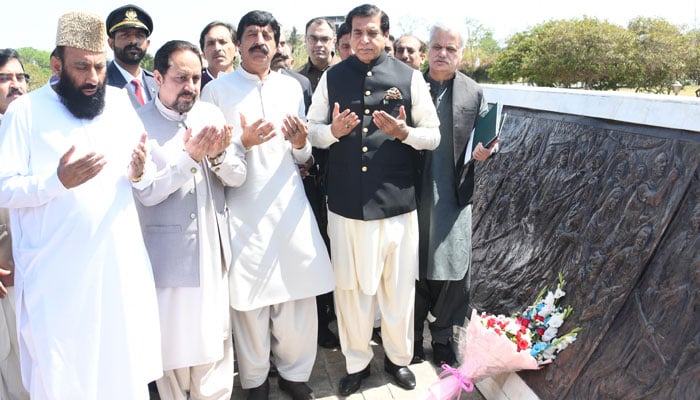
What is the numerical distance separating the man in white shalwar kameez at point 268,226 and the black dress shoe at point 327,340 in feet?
2.42

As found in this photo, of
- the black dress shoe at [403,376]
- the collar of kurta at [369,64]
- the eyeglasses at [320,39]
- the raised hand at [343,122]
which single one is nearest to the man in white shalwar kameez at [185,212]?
the raised hand at [343,122]

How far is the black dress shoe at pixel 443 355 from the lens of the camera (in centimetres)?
380

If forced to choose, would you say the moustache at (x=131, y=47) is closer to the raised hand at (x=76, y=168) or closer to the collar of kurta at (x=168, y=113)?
the collar of kurta at (x=168, y=113)

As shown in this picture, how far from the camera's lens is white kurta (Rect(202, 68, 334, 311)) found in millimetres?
3141

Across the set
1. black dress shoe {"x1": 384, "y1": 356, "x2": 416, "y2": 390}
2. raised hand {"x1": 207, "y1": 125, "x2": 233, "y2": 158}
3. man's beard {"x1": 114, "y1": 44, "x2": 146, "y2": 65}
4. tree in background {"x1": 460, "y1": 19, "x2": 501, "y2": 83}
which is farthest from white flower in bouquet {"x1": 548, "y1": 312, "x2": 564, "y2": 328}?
tree in background {"x1": 460, "y1": 19, "x2": 501, "y2": 83}

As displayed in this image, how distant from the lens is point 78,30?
8.01 feet

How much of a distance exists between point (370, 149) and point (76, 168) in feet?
5.13

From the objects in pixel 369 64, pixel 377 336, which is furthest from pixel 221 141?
pixel 377 336

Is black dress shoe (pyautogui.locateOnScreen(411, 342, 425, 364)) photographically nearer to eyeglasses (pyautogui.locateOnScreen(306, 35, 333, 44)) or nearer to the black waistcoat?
the black waistcoat

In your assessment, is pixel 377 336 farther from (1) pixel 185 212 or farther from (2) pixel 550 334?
(1) pixel 185 212

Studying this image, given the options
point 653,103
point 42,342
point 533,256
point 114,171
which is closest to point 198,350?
point 42,342

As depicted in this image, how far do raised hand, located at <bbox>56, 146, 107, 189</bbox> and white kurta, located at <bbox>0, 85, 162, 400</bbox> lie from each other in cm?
5

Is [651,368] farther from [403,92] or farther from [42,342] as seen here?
[42,342]

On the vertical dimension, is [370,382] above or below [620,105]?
below
